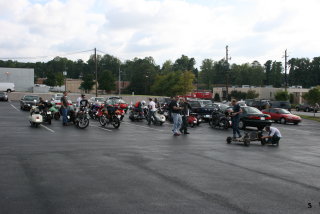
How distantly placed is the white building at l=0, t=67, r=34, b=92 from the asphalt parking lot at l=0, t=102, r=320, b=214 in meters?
89.3

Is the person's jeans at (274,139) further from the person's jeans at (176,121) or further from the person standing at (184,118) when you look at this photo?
the person standing at (184,118)

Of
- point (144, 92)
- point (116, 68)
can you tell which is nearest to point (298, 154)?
point (144, 92)

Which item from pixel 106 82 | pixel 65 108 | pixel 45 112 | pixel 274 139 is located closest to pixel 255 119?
pixel 274 139

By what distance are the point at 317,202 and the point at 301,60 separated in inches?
6533

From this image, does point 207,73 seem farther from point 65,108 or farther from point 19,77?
point 65,108

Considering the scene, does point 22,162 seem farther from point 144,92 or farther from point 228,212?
point 144,92

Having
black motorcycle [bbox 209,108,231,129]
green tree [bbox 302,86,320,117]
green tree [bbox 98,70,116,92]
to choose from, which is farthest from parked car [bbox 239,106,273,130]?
green tree [bbox 98,70,116,92]

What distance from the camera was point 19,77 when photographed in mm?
98688

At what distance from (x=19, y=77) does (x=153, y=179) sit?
9786 centimetres

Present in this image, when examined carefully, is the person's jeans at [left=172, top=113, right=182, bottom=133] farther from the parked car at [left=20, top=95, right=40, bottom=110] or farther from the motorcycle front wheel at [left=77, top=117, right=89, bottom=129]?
the parked car at [left=20, top=95, right=40, bottom=110]

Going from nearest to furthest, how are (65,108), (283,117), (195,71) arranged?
(65,108)
(283,117)
(195,71)

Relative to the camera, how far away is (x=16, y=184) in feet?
24.6

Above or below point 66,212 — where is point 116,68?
above

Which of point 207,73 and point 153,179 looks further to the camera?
point 207,73
